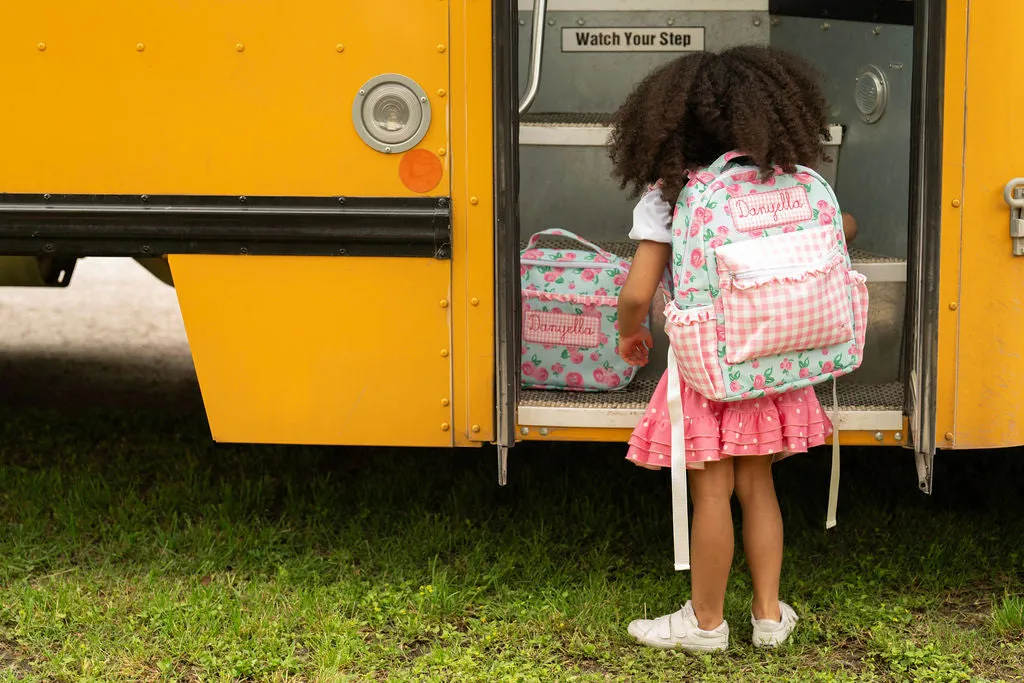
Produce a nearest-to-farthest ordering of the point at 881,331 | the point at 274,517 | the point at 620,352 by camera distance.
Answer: the point at 620,352, the point at 881,331, the point at 274,517

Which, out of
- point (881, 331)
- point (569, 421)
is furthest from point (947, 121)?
point (569, 421)

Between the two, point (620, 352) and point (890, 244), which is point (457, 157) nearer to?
point (620, 352)

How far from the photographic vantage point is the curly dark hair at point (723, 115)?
234 centimetres

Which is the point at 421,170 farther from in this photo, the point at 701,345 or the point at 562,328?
the point at 701,345

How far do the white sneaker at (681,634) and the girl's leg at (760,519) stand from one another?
0.48ft

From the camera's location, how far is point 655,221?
2.42m

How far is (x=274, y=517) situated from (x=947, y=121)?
208 cm

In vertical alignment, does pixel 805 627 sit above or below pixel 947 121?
below

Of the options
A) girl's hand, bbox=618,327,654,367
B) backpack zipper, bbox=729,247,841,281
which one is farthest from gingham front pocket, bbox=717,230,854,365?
girl's hand, bbox=618,327,654,367

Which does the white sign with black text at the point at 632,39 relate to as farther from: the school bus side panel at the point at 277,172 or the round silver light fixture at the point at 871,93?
the school bus side panel at the point at 277,172

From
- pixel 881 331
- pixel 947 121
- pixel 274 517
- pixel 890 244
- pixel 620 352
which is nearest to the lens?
pixel 947 121

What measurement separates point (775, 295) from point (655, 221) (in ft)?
0.96

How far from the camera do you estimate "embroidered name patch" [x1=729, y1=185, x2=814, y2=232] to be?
Answer: 2346mm

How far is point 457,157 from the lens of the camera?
254 centimetres
